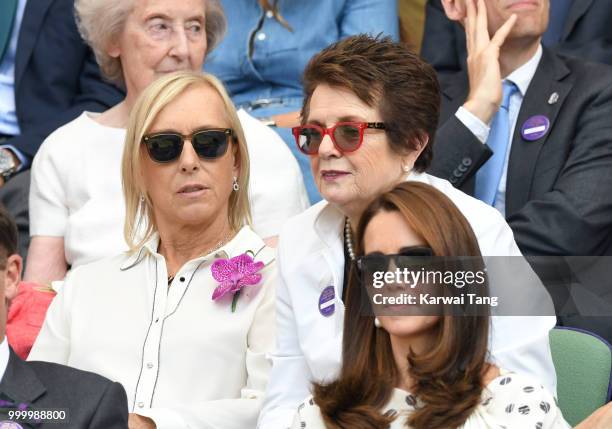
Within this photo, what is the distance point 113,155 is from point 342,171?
141cm

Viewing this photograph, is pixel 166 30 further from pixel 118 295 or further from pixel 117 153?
pixel 118 295

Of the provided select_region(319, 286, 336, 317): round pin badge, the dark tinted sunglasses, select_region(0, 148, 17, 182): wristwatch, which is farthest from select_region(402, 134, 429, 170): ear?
select_region(0, 148, 17, 182): wristwatch

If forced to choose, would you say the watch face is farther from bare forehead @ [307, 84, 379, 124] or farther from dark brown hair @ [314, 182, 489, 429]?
dark brown hair @ [314, 182, 489, 429]

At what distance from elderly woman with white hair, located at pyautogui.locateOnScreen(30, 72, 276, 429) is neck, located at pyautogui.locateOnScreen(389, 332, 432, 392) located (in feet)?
2.67

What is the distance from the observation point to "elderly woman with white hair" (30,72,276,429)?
11.9 feet

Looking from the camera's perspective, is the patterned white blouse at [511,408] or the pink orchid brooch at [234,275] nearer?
the patterned white blouse at [511,408]

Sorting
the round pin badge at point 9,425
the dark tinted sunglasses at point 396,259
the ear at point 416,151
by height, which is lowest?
the round pin badge at point 9,425

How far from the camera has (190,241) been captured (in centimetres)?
391

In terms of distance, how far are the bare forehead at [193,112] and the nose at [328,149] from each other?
1.66 feet

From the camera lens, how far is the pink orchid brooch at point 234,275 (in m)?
3.67

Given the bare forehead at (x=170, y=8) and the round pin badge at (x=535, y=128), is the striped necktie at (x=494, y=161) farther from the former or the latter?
the bare forehead at (x=170, y=8)

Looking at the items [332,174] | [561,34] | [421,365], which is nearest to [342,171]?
[332,174]

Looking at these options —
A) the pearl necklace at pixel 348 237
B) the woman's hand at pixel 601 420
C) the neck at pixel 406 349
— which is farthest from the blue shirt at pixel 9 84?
the woman's hand at pixel 601 420

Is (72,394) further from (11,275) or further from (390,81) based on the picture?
(390,81)
